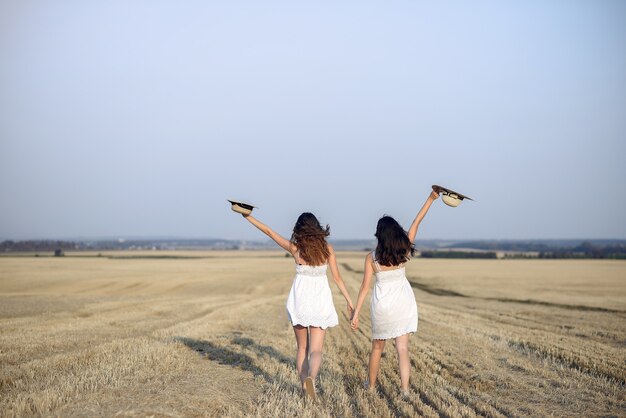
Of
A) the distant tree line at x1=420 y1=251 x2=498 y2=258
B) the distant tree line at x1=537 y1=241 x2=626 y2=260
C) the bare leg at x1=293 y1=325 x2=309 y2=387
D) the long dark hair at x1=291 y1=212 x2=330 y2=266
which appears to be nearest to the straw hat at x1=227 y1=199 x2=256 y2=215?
the long dark hair at x1=291 y1=212 x2=330 y2=266

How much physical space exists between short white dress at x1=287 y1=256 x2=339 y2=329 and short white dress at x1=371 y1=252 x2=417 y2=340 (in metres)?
0.64

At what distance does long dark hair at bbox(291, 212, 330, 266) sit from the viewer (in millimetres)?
7641

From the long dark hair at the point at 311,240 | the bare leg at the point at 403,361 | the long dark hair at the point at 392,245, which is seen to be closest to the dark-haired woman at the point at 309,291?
the long dark hair at the point at 311,240

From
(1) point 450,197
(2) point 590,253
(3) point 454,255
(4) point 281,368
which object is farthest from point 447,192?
(2) point 590,253

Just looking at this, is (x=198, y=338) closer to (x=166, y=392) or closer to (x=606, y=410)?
(x=166, y=392)

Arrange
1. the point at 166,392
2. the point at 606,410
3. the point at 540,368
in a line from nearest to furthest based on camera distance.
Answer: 1. the point at 606,410
2. the point at 166,392
3. the point at 540,368

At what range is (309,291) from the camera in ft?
25.5

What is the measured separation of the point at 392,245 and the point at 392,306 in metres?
0.85

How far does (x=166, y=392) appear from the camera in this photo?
7.62 m

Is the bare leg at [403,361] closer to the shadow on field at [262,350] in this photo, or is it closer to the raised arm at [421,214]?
the raised arm at [421,214]

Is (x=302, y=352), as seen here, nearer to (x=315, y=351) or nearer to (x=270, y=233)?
(x=315, y=351)

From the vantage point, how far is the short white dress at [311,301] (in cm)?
764

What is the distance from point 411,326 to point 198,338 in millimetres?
7320

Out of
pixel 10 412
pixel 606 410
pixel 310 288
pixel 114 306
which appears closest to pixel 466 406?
pixel 606 410
